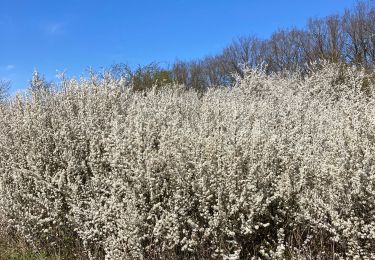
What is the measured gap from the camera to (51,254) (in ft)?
14.3

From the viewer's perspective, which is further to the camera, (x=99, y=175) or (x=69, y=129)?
(x=69, y=129)

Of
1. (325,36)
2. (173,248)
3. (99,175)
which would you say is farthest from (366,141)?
(325,36)

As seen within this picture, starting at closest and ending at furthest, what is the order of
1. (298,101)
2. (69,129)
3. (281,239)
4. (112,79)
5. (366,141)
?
1. (281,239)
2. (366,141)
3. (69,129)
4. (112,79)
5. (298,101)

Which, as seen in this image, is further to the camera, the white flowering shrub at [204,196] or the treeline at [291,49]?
the treeline at [291,49]

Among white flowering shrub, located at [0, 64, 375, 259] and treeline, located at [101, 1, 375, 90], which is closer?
white flowering shrub, located at [0, 64, 375, 259]

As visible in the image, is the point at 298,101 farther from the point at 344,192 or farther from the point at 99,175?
the point at 99,175

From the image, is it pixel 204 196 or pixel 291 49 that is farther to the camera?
pixel 291 49

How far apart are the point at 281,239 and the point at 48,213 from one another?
8.19 feet

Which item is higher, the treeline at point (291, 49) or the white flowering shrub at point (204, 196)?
the treeline at point (291, 49)

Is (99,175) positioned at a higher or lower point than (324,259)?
higher

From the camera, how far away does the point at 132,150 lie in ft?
13.6

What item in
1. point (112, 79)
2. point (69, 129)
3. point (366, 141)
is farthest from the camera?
point (112, 79)

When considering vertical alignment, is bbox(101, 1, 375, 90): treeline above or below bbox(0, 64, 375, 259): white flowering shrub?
above

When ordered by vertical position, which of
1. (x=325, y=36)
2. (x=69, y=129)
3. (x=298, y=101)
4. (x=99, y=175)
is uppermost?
(x=325, y=36)
